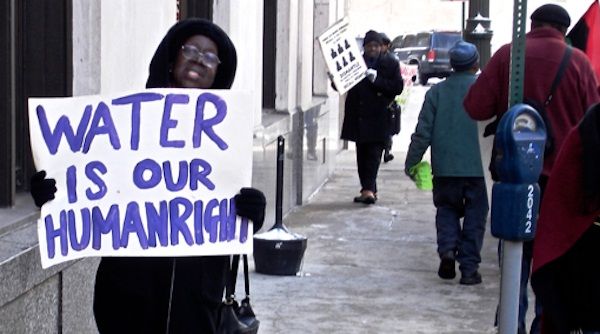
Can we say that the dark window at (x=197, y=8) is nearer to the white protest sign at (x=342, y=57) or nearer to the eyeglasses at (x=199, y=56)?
the white protest sign at (x=342, y=57)

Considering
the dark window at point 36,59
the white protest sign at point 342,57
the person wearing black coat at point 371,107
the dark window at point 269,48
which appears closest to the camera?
the dark window at point 36,59

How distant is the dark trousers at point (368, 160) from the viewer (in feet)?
43.2

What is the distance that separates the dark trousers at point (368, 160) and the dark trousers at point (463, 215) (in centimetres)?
400

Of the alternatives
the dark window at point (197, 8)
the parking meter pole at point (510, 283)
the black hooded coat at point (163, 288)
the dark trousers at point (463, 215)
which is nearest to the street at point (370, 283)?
the dark trousers at point (463, 215)

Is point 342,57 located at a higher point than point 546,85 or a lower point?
lower

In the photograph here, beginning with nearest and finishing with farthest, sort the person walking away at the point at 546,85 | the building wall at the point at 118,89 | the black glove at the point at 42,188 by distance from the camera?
1. the black glove at the point at 42,188
2. the building wall at the point at 118,89
3. the person walking away at the point at 546,85

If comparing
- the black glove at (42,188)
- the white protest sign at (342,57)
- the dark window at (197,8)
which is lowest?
the white protest sign at (342,57)

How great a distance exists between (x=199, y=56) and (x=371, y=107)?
924 centimetres

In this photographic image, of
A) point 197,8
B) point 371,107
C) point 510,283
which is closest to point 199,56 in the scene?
point 510,283

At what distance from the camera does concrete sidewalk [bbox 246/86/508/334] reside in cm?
796

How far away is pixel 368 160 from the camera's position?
13242 millimetres

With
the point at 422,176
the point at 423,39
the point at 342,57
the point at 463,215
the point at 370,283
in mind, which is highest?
the point at 342,57

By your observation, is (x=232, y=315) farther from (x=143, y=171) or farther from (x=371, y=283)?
(x=371, y=283)

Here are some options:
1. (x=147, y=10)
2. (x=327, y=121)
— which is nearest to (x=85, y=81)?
(x=147, y=10)
